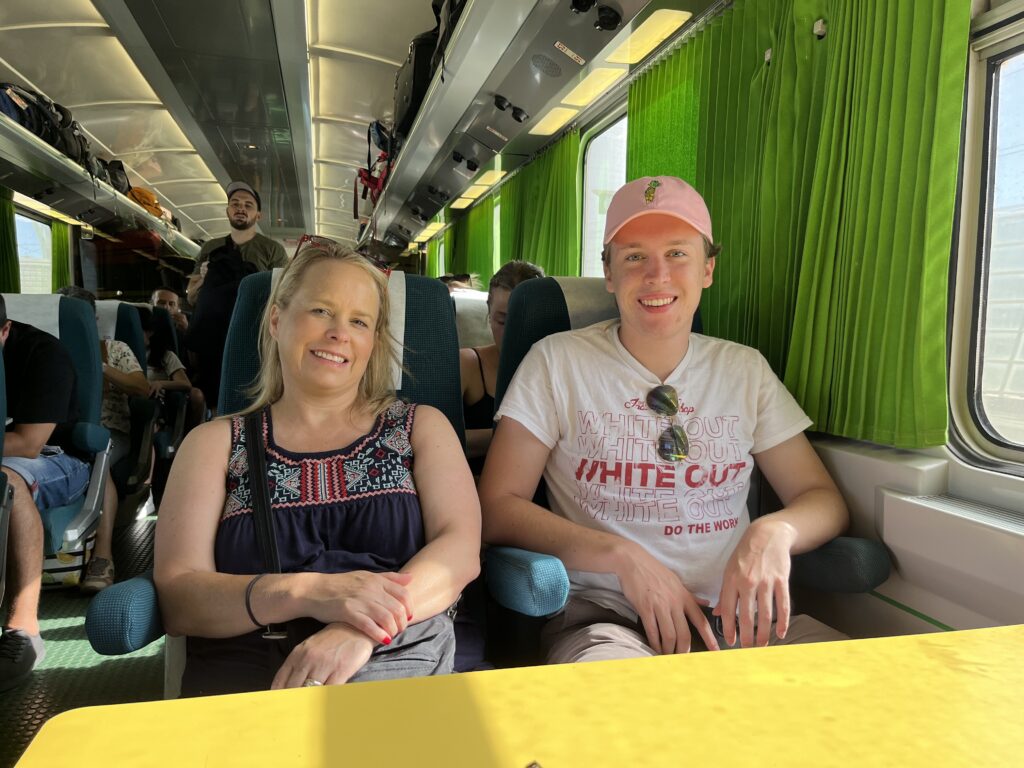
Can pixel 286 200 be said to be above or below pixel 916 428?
above

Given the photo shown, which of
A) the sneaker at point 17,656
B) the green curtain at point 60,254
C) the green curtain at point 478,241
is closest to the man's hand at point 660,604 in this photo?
the sneaker at point 17,656

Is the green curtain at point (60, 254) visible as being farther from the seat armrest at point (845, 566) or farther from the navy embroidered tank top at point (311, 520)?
the seat armrest at point (845, 566)

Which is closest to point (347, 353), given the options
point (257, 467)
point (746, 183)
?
point (257, 467)

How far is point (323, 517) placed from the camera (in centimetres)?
158

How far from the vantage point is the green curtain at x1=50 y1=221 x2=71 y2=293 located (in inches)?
304

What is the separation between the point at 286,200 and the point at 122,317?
5675 mm

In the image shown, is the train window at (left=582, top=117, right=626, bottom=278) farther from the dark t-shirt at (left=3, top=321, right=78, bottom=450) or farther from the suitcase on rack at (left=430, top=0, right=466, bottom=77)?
the dark t-shirt at (left=3, top=321, right=78, bottom=450)

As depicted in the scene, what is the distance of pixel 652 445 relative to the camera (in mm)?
1840

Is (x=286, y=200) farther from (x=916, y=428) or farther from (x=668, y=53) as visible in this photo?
(x=916, y=428)

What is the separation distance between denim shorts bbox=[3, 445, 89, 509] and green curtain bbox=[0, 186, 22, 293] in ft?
15.3

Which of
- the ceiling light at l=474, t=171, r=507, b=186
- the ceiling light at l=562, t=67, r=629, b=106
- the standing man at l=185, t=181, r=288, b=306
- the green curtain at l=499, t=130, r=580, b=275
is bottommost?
the standing man at l=185, t=181, r=288, b=306

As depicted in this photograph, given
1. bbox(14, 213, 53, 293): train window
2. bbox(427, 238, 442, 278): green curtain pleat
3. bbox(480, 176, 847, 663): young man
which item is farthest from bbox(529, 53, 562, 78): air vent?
bbox(427, 238, 442, 278): green curtain pleat

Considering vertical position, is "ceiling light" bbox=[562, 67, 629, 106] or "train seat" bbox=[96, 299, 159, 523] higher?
"ceiling light" bbox=[562, 67, 629, 106]

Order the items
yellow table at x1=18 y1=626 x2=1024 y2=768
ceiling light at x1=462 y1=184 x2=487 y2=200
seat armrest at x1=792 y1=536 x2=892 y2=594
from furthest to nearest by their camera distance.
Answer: ceiling light at x1=462 y1=184 x2=487 y2=200 → seat armrest at x1=792 y1=536 x2=892 y2=594 → yellow table at x1=18 y1=626 x2=1024 y2=768
